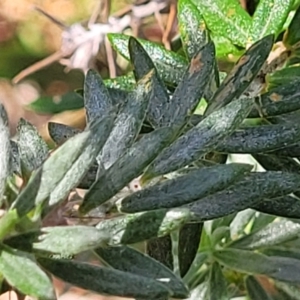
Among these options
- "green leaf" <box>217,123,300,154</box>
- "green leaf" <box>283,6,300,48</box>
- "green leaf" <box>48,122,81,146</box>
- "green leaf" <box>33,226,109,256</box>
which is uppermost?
"green leaf" <box>33,226,109,256</box>

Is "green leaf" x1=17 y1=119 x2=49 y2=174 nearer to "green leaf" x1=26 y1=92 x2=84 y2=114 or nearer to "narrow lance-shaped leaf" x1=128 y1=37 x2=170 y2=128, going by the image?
"narrow lance-shaped leaf" x1=128 y1=37 x2=170 y2=128

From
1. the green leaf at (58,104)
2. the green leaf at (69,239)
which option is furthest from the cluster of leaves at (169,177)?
the green leaf at (58,104)

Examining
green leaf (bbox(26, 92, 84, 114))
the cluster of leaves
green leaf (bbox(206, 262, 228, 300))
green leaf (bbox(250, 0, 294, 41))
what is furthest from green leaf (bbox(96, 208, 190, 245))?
green leaf (bbox(26, 92, 84, 114))

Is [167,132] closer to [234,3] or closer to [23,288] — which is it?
[23,288]

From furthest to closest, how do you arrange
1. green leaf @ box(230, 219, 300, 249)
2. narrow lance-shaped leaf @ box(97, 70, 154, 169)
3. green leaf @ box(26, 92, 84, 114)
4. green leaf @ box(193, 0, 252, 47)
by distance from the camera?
green leaf @ box(26, 92, 84, 114), green leaf @ box(193, 0, 252, 47), green leaf @ box(230, 219, 300, 249), narrow lance-shaped leaf @ box(97, 70, 154, 169)

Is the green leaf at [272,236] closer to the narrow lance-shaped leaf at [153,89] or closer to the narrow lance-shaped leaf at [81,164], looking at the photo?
the narrow lance-shaped leaf at [153,89]

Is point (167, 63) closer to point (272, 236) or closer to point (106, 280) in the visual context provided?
point (272, 236)

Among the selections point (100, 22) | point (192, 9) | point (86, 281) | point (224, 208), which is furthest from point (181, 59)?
point (100, 22)
